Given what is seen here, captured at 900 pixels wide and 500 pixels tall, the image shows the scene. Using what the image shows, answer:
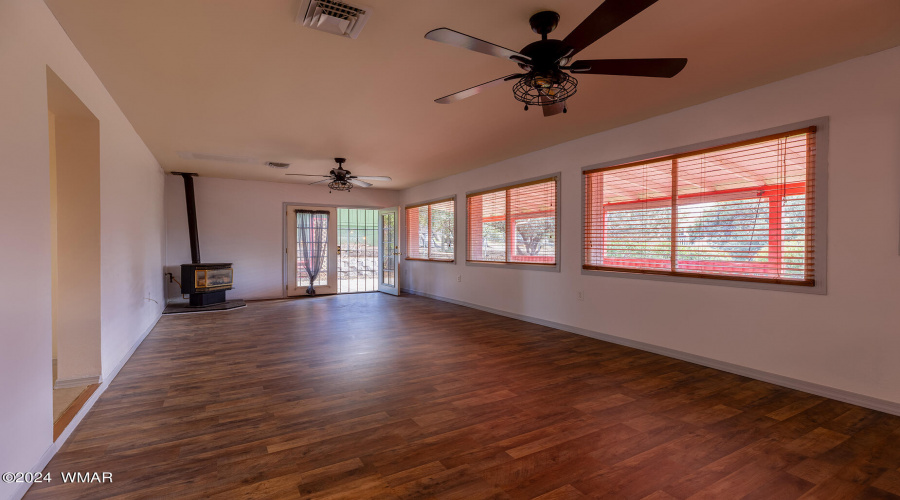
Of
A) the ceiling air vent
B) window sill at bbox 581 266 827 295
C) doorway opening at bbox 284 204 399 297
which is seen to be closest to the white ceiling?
the ceiling air vent

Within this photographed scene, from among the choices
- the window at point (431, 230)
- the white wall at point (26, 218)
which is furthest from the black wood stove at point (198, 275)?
the white wall at point (26, 218)

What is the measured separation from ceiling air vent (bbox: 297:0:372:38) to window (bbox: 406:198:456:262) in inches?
203

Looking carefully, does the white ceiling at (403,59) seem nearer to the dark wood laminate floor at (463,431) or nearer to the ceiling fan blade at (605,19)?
the ceiling fan blade at (605,19)

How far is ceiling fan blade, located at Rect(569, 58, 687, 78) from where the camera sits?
7.02 ft

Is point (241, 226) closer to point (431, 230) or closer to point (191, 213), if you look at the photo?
point (191, 213)

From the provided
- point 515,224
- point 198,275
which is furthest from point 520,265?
point 198,275

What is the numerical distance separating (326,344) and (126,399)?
1.87 metres

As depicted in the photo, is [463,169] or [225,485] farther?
[463,169]

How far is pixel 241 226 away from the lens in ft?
26.0

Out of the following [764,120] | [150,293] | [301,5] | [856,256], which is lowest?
[150,293]

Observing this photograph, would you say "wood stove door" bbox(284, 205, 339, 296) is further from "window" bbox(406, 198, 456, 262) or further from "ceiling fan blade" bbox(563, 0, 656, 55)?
"ceiling fan blade" bbox(563, 0, 656, 55)

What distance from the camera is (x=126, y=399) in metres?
2.86

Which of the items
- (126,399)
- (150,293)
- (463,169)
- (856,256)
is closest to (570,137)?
(463,169)

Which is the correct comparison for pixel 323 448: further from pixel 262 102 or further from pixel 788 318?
pixel 788 318
